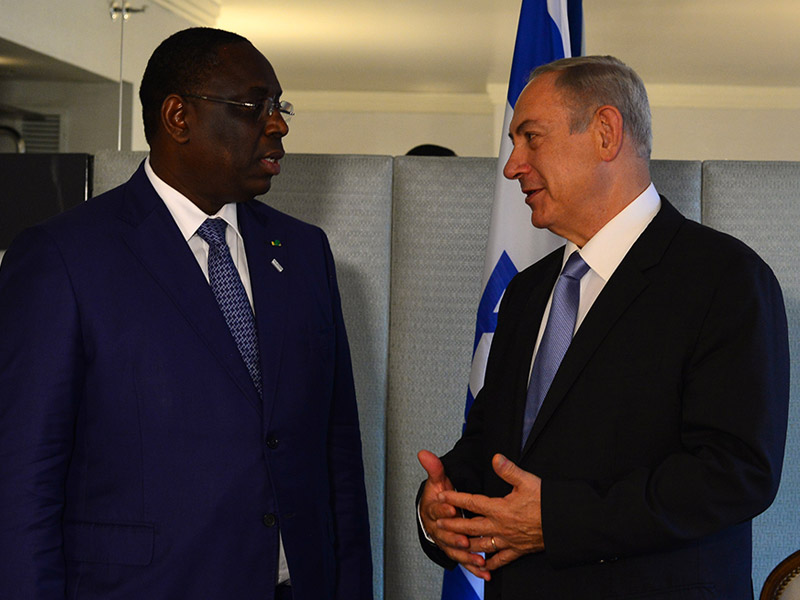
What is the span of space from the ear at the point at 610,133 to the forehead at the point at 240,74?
549mm

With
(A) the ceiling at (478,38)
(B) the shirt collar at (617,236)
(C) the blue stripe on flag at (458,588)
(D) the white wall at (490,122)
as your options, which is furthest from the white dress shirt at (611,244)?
(D) the white wall at (490,122)

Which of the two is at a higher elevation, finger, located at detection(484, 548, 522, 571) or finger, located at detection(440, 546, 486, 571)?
finger, located at detection(484, 548, 522, 571)

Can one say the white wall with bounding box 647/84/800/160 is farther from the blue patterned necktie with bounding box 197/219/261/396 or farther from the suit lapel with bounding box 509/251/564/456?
the blue patterned necktie with bounding box 197/219/261/396

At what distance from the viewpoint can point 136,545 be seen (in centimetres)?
139

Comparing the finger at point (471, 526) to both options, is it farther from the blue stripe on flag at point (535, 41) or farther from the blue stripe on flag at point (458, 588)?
the blue stripe on flag at point (535, 41)

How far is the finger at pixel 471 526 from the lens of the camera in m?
1.34

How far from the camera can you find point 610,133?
58.2 inches

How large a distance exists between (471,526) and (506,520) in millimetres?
79

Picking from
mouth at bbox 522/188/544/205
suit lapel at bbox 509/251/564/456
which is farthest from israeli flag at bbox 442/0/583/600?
mouth at bbox 522/188/544/205

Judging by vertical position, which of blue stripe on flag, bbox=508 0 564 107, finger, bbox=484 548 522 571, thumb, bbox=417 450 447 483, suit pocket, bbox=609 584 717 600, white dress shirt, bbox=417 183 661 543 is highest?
blue stripe on flag, bbox=508 0 564 107

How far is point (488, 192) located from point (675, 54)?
7.11 metres

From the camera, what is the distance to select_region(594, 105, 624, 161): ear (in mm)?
1473

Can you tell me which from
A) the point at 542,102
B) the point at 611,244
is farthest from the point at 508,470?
the point at 542,102

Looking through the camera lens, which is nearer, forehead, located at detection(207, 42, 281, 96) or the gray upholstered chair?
forehead, located at detection(207, 42, 281, 96)
